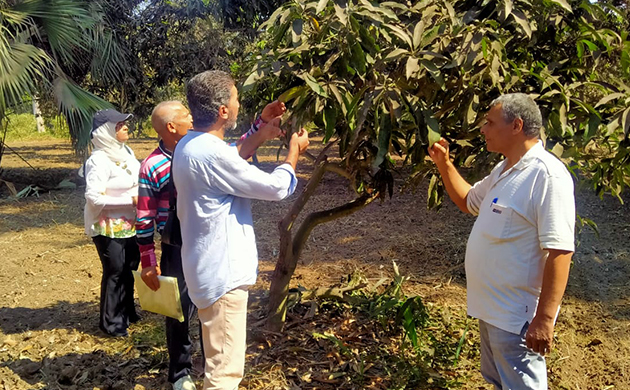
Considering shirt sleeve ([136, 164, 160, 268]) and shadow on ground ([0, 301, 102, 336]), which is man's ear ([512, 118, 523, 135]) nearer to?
shirt sleeve ([136, 164, 160, 268])

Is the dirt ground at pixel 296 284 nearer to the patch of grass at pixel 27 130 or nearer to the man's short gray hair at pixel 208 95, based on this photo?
the man's short gray hair at pixel 208 95

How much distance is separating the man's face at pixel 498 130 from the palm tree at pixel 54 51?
249 inches

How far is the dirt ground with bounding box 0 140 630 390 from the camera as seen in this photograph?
3670 mm

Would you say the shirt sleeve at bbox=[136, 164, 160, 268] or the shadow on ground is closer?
the shirt sleeve at bbox=[136, 164, 160, 268]

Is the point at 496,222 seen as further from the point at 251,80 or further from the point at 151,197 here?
the point at 151,197

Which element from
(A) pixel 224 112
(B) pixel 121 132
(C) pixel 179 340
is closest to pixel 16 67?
(B) pixel 121 132

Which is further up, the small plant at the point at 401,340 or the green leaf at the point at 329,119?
the green leaf at the point at 329,119

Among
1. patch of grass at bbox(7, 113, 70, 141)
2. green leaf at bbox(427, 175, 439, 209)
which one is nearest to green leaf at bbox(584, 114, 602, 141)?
green leaf at bbox(427, 175, 439, 209)

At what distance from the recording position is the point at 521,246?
236 centimetres

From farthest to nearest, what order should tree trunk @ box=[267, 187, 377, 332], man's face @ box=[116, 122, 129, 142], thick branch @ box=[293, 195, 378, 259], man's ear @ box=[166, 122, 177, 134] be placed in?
man's face @ box=[116, 122, 129, 142]
tree trunk @ box=[267, 187, 377, 332]
thick branch @ box=[293, 195, 378, 259]
man's ear @ box=[166, 122, 177, 134]

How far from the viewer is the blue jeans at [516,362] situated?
7.80 ft

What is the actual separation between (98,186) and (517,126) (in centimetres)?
300

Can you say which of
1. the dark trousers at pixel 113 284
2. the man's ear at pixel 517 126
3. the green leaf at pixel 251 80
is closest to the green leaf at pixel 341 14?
Result: the green leaf at pixel 251 80

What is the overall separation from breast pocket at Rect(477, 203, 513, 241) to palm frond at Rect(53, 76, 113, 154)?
20.8ft
